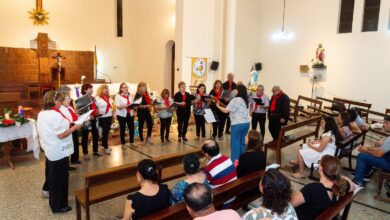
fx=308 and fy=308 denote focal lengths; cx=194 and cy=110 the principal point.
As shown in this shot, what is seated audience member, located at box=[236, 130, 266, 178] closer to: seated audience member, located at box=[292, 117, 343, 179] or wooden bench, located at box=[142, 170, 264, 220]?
wooden bench, located at box=[142, 170, 264, 220]

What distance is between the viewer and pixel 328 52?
1098 cm

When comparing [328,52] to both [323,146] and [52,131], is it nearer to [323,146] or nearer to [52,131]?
[323,146]

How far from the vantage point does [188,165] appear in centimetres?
277

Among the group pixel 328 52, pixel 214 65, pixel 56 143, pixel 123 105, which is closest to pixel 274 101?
pixel 123 105

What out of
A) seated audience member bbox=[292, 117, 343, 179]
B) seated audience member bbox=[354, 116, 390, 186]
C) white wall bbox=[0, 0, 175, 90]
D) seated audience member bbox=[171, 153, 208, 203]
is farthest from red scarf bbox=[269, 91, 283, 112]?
white wall bbox=[0, 0, 175, 90]

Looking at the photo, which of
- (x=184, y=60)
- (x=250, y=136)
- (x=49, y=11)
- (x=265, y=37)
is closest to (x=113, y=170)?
(x=250, y=136)

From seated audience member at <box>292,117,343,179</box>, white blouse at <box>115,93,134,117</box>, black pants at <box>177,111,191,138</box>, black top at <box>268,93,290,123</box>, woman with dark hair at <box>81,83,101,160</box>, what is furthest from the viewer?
black pants at <box>177,111,191,138</box>

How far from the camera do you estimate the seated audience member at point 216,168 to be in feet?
10.5

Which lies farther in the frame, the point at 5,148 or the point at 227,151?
the point at 227,151

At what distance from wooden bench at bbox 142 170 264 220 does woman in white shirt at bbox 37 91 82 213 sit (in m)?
1.79

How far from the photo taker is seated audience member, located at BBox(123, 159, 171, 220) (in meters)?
2.51

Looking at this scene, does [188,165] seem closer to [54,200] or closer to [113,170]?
[113,170]

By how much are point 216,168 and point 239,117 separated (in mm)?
2287

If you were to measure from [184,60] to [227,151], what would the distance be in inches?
212
